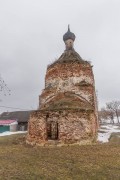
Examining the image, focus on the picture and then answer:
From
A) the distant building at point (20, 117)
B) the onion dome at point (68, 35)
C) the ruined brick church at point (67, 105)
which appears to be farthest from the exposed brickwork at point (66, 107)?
the distant building at point (20, 117)

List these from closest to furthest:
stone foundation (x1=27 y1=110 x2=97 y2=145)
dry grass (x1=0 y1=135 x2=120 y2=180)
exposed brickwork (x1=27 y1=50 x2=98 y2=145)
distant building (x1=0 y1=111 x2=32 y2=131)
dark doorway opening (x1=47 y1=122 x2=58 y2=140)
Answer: dry grass (x1=0 y1=135 x2=120 y2=180) < stone foundation (x1=27 y1=110 x2=97 y2=145) < exposed brickwork (x1=27 y1=50 x2=98 y2=145) < dark doorway opening (x1=47 y1=122 x2=58 y2=140) < distant building (x1=0 y1=111 x2=32 y2=131)

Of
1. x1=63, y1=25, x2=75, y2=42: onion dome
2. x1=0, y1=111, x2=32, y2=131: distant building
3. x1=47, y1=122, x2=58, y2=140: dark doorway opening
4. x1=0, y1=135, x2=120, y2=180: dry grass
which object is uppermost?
x1=63, y1=25, x2=75, y2=42: onion dome

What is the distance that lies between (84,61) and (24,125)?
20739 millimetres

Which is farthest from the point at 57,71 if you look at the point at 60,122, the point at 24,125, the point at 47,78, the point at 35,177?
the point at 24,125

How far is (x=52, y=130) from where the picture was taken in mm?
14562

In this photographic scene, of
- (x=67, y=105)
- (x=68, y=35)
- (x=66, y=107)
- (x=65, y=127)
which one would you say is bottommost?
(x=65, y=127)

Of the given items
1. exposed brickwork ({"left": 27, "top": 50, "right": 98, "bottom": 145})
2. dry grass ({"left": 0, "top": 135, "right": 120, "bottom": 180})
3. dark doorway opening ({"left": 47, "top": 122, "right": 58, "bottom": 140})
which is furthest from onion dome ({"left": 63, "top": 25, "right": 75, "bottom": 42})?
dry grass ({"left": 0, "top": 135, "right": 120, "bottom": 180})

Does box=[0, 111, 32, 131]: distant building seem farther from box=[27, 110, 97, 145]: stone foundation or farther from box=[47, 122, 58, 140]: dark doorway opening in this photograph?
box=[47, 122, 58, 140]: dark doorway opening

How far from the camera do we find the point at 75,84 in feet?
60.7

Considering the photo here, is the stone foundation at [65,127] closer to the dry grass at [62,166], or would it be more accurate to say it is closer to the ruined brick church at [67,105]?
the ruined brick church at [67,105]

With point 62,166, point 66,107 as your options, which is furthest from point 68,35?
point 62,166

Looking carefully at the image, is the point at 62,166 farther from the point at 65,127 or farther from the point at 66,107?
the point at 66,107

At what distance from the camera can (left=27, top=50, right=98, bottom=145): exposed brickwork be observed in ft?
45.6

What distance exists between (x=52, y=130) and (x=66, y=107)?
5.94ft
